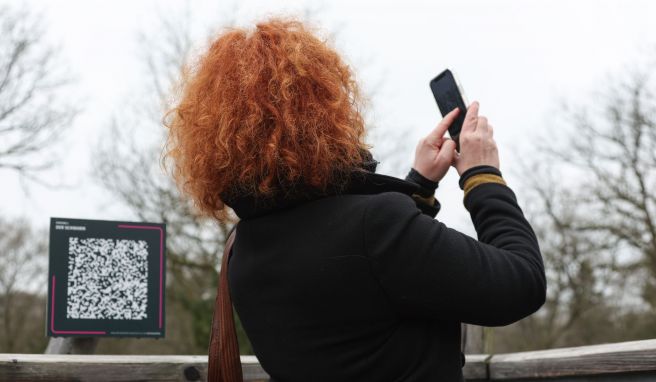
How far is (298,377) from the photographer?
5.10 feet

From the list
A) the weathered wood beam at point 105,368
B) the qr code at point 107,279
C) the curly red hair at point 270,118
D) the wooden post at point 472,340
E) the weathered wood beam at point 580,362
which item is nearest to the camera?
the curly red hair at point 270,118

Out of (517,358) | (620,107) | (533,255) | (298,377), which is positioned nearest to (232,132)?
(298,377)

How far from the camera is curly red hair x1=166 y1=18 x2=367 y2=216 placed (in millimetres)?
1514

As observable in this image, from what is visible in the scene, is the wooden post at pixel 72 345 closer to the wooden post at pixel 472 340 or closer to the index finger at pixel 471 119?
the wooden post at pixel 472 340

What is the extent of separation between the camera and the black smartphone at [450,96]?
5.62 feet

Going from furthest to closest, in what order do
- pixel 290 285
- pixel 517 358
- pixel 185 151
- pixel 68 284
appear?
pixel 68 284 < pixel 517 358 < pixel 185 151 < pixel 290 285

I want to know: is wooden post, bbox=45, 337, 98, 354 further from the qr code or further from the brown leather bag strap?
the brown leather bag strap

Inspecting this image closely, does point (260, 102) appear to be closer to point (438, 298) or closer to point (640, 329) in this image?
point (438, 298)

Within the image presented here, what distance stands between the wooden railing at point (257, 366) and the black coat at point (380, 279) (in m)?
1.08

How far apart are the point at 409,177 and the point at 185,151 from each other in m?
0.50

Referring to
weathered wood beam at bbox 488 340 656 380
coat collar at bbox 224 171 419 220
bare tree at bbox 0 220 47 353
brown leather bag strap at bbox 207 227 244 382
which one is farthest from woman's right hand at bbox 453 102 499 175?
bare tree at bbox 0 220 47 353

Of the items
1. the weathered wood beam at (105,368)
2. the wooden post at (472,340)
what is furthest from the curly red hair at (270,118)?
the wooden post at (472,340)

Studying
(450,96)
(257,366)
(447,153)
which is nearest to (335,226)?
(447,153)

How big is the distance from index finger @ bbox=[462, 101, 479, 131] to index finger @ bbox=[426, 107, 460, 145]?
41mm
